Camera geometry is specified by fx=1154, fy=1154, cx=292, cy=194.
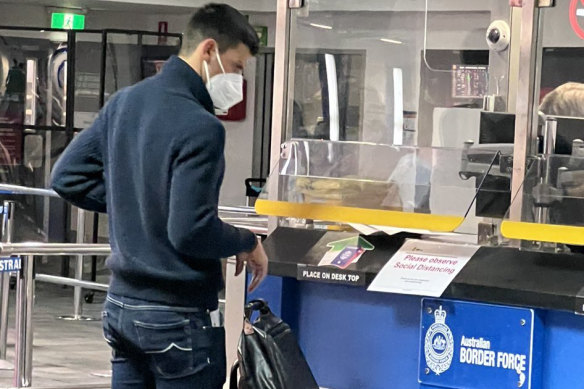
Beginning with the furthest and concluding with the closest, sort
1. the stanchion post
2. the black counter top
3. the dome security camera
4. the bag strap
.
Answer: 1. the stanchion post
2. the dome security camera
3. the bag strap
4. the black counter top

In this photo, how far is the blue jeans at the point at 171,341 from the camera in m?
2.84

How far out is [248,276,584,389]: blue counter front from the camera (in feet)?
11.4

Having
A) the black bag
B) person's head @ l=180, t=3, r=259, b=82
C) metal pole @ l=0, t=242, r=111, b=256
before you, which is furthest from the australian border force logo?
metal pole @ l=0, t=242, r=111, b=256

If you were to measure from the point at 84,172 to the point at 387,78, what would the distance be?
1.39 metres

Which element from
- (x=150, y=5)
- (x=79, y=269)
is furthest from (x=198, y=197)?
(x=150, y=5)

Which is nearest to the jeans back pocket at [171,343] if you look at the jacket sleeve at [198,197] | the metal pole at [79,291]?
the jacket sleeve at [198,197]

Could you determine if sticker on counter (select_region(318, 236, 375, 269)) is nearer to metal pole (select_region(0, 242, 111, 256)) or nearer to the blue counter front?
the blue counter front

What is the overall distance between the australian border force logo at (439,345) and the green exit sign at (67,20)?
29.3ft

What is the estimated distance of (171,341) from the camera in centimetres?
284

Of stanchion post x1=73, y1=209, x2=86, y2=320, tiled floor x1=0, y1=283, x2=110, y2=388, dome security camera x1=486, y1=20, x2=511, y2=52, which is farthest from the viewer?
stanchion post x1=73, y1=209, x2=86, y2=320

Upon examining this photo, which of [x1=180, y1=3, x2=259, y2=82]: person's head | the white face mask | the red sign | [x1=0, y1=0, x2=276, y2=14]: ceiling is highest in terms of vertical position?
[x1=0, y1=0, x2=276, y2=14]: ceiling

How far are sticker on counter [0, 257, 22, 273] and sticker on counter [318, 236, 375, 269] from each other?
2200mm

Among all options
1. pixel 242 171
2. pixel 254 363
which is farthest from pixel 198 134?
pixel 242 171

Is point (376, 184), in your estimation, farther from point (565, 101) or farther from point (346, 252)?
point (565, 101)
